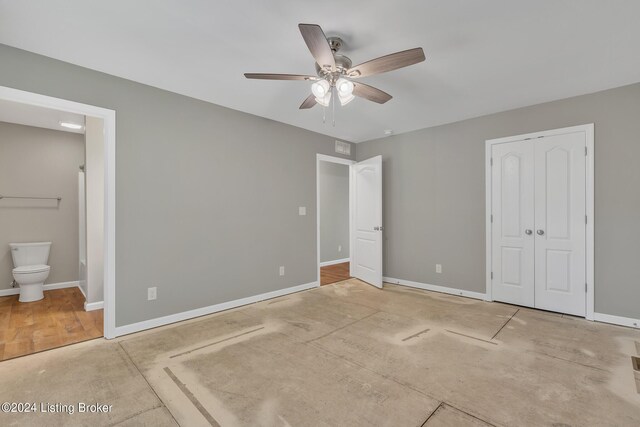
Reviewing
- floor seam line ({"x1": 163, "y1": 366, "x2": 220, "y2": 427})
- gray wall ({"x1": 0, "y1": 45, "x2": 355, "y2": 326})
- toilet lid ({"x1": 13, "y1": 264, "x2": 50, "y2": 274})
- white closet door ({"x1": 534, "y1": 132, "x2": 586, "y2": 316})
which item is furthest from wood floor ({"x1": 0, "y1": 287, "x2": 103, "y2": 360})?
white closet door ({"x1": 534, "y1": 132, "x2": 586, "y2": 316})

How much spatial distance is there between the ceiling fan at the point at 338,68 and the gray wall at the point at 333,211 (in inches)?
166

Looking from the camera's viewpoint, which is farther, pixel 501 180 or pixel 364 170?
pixel 364 170

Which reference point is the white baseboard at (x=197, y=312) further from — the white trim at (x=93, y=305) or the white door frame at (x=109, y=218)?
the white trim at (x=93, y=305)

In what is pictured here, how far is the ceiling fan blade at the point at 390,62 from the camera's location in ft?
6.08

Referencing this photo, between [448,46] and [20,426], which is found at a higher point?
[448,46]

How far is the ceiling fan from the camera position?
184 centimetres

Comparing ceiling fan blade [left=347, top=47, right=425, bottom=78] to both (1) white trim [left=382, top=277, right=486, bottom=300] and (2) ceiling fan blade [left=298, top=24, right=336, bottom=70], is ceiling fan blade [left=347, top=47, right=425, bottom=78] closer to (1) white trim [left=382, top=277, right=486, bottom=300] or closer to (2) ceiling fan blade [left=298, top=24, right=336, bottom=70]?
(2) ceiling fan blade [left=298, top=24, right=336, bottom=70]

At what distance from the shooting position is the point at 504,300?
3.86m

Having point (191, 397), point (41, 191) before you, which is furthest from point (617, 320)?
point (41, 191)

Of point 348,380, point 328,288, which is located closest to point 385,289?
point 328,288

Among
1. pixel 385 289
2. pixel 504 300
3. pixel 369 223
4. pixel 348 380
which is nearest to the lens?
pixel 348 380

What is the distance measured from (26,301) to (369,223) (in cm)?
489

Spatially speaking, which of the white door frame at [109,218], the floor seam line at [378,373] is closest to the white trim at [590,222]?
the floor seam line at [378,373]

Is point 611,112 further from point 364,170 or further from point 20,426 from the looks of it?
point 20,426
